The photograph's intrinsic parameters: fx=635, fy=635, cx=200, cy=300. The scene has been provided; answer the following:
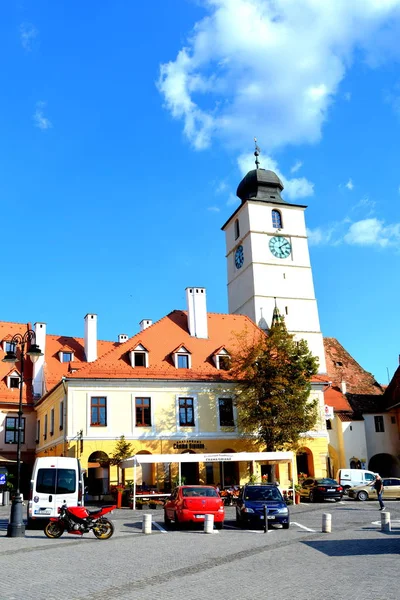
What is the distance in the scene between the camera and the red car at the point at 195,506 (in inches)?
887

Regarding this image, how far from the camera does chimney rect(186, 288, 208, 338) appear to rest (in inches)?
1791

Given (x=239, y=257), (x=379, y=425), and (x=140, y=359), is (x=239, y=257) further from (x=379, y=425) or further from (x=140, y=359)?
(x=140, y=359)

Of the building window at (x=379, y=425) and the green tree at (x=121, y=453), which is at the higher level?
the building window at (x=379, y=425)

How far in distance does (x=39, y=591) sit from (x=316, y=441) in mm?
34455

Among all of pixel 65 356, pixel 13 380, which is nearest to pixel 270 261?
pixel 65 356

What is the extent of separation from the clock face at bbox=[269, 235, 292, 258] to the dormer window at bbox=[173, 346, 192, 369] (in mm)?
29621

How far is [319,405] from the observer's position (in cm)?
4469

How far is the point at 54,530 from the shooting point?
2002 cm

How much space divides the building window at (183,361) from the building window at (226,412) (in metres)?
3.20

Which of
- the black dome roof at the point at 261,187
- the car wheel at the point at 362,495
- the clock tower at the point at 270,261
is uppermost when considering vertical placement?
the black dome roof at the point at 261,187

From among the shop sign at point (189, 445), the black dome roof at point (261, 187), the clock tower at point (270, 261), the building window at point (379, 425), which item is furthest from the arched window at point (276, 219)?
the shop sign at point (189, 445)

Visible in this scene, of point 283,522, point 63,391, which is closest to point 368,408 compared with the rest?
point 63,391

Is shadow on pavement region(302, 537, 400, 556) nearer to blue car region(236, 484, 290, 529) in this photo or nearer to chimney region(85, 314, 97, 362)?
blue car region(236, 484, 290, 529)

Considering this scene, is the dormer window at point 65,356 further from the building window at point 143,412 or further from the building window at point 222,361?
the building window at point 222,361
